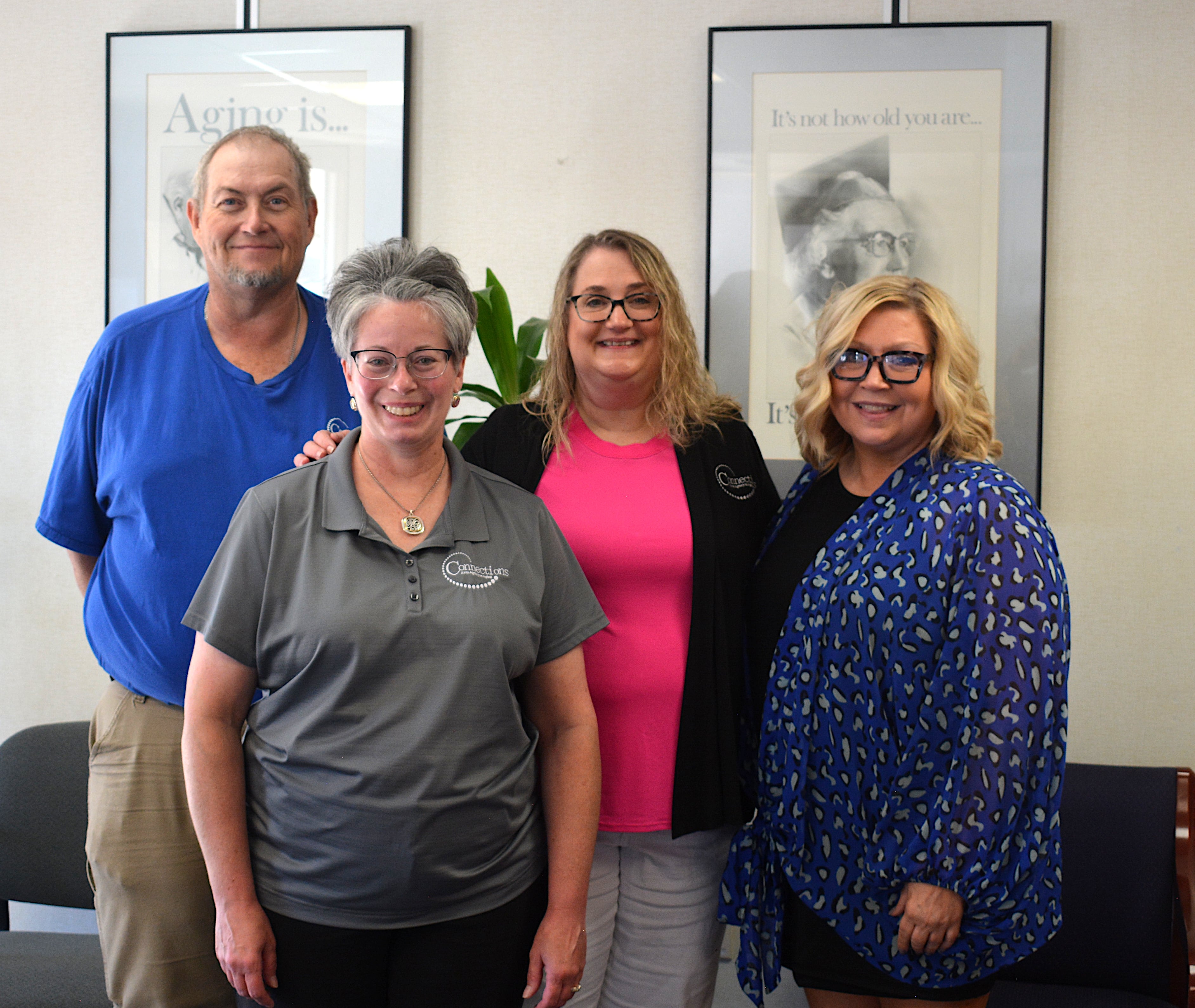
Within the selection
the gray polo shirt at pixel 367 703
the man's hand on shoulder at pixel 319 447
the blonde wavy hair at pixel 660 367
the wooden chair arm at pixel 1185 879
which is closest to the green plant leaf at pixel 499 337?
the blonde wavy hair at pixel 660 367

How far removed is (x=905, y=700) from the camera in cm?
153

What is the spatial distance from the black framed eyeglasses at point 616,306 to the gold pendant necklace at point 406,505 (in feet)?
1.53

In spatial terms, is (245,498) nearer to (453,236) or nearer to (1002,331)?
(453,236)

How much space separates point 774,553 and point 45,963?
1.79m

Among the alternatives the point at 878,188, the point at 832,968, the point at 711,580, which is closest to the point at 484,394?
the point at 711,580

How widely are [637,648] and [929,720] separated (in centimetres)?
50

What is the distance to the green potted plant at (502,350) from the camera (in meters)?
2.28

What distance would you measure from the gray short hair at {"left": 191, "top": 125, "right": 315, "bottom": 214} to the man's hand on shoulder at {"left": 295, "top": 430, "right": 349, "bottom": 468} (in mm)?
497

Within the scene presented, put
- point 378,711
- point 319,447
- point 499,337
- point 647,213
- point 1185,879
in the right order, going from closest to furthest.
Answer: point 378,711 → point 319,447 → point 1185,879 → point 499,337 → point 647,213

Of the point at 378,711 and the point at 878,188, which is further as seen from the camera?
the point at 878,188

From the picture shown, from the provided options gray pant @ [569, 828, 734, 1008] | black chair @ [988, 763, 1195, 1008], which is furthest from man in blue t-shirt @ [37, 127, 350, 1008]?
black chair @ [988, 763, 1195, 1008]

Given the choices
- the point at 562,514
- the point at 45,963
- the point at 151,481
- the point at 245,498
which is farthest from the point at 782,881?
the point at 45,963

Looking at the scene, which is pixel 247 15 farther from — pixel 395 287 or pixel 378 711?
pixel 378 711

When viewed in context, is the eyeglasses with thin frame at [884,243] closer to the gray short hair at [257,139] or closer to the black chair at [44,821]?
the gray short hair at [257,139]
